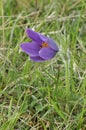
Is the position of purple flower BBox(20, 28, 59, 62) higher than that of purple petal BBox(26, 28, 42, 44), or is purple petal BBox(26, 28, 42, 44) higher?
purple petal BBox(26, 28, 42, 44)

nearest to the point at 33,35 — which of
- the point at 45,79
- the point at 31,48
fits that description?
the point at 31,48

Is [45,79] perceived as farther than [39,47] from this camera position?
Yes

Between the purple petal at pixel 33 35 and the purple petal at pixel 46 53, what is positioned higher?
the purple petal at pixel 33 35

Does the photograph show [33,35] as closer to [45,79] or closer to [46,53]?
[46,53]

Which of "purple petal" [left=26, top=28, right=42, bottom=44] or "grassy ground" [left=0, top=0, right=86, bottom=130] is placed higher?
"purple petal" [left=26, top=28, right=42, bottom=44]
